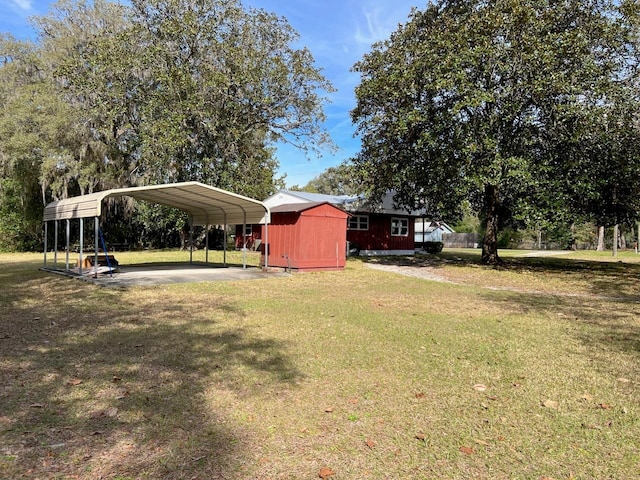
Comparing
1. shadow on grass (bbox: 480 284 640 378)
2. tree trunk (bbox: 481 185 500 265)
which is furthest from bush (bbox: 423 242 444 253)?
shadow on grass (bbox: 480 284 640 378)

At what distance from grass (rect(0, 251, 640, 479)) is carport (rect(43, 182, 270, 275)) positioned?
381 centimetres

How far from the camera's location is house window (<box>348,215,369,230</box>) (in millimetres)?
25172

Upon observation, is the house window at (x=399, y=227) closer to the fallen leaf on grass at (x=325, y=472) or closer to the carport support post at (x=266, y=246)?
the carport support post at (x=266, y=246)

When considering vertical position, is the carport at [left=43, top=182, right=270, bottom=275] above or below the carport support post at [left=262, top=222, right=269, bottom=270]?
above

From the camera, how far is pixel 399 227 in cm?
2744

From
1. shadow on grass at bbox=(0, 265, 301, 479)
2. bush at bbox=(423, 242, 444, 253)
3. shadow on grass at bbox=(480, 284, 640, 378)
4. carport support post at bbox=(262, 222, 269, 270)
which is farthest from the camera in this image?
bush at bbox=(423, 242, 444, 253)

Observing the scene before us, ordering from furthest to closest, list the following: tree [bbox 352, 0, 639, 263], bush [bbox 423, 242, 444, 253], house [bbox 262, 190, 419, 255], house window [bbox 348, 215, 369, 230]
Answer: bush [bbox 423, 242, 444, 253] < house window [bbox 348, 215, 369, 230] < house [bbox 262, 190, 419, 255] < tree [bbox 352, 0, 639, 263]

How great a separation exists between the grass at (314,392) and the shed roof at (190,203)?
398 cm

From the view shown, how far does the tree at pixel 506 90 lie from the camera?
Result: 1445 cm

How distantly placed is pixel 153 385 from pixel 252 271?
11.1 meters

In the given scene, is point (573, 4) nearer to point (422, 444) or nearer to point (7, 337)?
point (422, 444)

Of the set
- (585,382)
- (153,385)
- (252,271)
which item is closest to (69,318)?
(153,385)

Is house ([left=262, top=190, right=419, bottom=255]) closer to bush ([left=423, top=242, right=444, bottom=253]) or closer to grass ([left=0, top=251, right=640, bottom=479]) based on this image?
bush ([left=423, top=242, right=444, bottom=253])

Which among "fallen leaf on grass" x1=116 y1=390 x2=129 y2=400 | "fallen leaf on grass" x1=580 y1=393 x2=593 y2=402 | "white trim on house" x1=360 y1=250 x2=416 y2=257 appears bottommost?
"fallen leaf on grass" x1=580 y1=393 x2=593 y2=402
